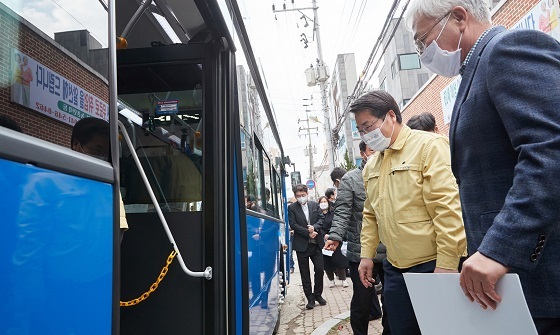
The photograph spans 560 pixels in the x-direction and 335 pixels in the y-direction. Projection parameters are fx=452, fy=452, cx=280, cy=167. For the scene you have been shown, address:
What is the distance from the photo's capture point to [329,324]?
5.57 m

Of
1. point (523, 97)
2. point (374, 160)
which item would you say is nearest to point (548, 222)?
point (523, 97)

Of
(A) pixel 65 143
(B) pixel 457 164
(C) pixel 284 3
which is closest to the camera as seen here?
(A) pixel 65 143

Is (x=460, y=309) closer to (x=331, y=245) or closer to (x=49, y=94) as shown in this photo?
(x=49, y=94)

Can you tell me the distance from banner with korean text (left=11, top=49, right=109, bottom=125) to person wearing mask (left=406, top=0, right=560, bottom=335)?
1159 mm

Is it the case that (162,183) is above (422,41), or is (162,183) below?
below

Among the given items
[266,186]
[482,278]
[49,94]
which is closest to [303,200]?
[266,186]

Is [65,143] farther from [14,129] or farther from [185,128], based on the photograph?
[185,128]

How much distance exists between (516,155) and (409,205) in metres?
1.08

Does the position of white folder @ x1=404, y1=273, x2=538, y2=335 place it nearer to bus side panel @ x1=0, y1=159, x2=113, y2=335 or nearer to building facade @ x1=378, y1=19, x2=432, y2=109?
bus side panel @ x1=0, y1=159, x2=113, y2=335

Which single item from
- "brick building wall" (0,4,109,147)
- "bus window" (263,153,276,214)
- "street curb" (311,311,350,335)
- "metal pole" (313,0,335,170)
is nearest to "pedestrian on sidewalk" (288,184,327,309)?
"street curb" (311,311,350,335)

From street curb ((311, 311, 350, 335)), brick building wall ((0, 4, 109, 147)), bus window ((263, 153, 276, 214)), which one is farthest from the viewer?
street curb ((311, 311, 350, 335))

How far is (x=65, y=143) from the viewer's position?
3.72 ft

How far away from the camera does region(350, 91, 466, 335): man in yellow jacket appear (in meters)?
2.29

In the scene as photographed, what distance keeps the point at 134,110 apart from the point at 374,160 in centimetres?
160
